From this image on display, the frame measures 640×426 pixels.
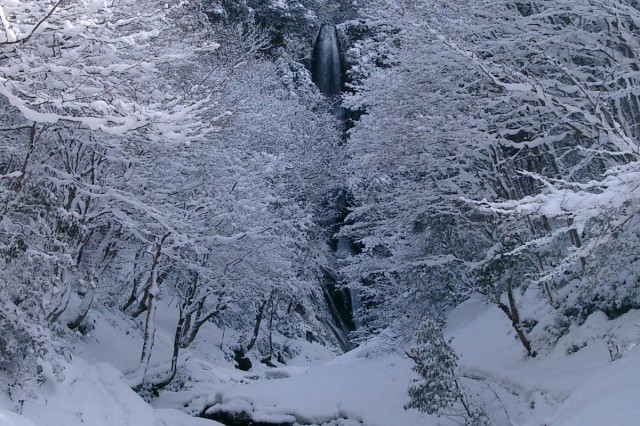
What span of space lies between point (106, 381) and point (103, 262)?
4.36 m

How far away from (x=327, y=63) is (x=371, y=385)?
32.8 metres

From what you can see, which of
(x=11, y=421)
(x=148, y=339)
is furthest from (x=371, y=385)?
(x=11, y=421)

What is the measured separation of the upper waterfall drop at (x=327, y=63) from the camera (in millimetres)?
43094

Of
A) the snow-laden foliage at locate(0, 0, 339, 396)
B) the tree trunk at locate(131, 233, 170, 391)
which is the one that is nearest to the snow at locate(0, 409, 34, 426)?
the snow-laden foliage at locate(0, 0, 339, 396)

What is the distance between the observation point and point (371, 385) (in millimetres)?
14914

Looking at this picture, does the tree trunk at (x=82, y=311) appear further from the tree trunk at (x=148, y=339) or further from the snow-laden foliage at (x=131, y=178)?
the tree trunk at (x=148, y=339)

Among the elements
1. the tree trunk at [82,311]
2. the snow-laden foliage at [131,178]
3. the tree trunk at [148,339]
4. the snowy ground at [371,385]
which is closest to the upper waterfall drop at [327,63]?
the snow-laden foliage at [131,178]

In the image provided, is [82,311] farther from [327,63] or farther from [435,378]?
[327,63]

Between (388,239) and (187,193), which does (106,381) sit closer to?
(187,193)

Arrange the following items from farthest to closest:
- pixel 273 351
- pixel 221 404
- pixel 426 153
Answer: pixel 273 351
pixel 221 404
pixel 426 153

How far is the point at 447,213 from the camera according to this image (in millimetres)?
13961

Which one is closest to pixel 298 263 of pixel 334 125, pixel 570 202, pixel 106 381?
pixel 106 381

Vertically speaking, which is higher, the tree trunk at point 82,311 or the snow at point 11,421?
the snow at point 11,421

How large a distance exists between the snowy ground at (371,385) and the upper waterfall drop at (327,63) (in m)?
26.3
